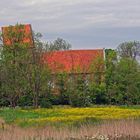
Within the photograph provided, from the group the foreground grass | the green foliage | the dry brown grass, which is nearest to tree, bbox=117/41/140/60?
the green foliage

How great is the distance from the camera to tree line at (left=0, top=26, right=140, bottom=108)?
52469 millimetres

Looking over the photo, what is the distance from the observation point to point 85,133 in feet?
50.8

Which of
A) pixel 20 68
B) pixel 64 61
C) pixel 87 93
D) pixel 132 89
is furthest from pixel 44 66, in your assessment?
pixel 64 61

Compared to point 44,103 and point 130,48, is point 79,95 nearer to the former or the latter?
point 44,103

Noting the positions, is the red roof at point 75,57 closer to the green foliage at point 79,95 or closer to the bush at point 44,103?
the green foliage at point 79,95

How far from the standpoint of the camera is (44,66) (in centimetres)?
5319

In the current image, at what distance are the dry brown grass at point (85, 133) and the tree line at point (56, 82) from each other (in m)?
35.1

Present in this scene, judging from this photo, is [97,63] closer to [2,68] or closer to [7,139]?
[2,68]

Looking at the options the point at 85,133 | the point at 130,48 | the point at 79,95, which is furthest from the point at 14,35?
the point at 85,133

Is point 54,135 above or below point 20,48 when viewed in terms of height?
below

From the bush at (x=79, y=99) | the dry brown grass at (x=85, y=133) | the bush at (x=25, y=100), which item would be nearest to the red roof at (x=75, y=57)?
the bush at (x=79, y=99)

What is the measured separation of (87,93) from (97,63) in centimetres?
511

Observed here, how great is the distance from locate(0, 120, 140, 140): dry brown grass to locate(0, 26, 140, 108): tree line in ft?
115

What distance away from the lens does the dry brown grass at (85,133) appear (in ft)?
46.9
